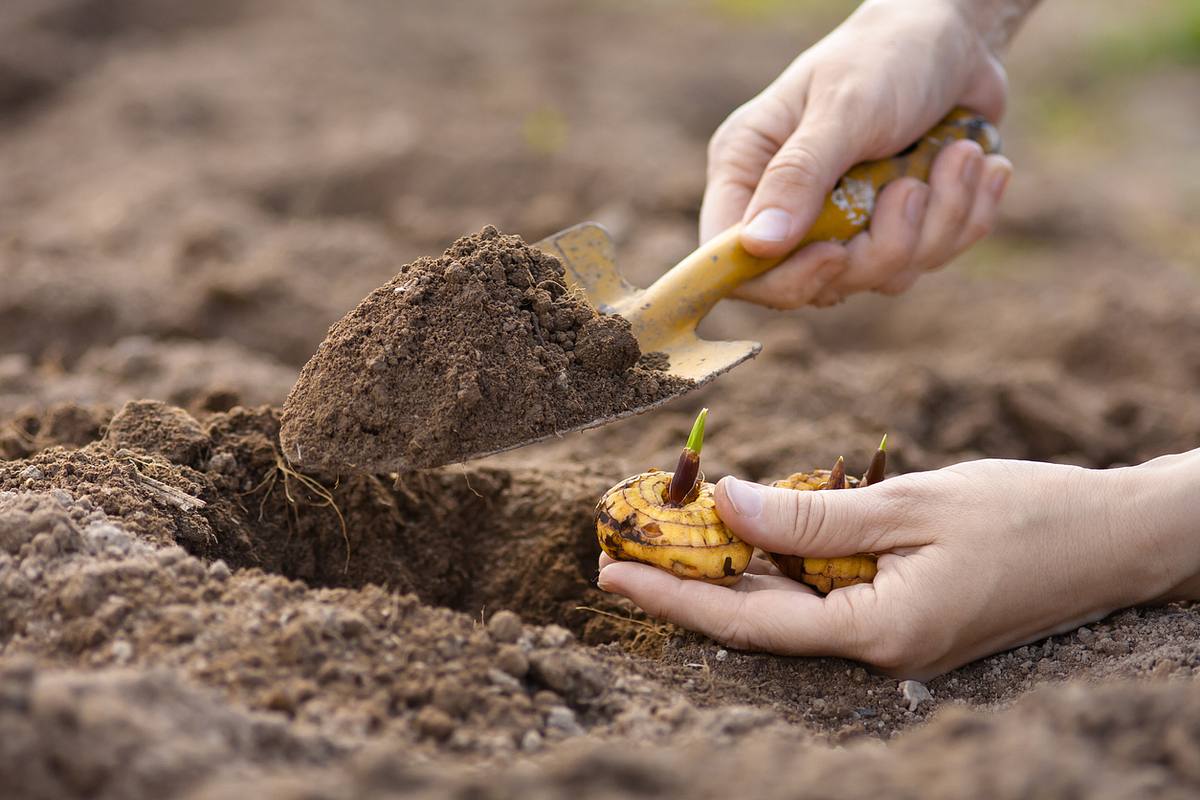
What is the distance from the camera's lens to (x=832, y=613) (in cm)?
224

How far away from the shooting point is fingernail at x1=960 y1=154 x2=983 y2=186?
328 cm

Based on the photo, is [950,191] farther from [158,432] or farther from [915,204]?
[158,432]

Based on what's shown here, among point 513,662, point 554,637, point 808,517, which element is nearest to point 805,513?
point 808,517

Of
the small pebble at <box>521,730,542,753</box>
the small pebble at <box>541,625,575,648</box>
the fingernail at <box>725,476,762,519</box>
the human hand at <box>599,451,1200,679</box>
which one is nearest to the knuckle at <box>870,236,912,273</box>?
the human hand at <box>599,451,1200,679</box>

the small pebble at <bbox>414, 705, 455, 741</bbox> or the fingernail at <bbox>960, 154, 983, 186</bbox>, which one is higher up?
the fingernail at <bbox>960, 154, 983, 186</bbox>

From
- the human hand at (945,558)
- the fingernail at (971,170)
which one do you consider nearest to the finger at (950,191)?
the fingernail at (971,170)

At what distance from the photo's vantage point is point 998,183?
3295 millimetres

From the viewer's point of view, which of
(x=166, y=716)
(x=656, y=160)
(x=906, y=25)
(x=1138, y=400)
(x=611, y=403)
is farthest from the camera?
(x=656, y=160)

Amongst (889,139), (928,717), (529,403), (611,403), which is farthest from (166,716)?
(889,139)

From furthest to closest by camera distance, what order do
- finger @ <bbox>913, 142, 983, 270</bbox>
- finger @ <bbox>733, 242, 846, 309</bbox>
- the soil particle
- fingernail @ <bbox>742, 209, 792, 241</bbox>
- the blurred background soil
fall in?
finger @ <bbox>913, 142, 983, 270</bbox>
finger @ <bbox>733, 242, 846, 309</bbox>
fingernail @ <bbox>742, 209, 792, 241</bbox>
the soil particle
the blurred background soil

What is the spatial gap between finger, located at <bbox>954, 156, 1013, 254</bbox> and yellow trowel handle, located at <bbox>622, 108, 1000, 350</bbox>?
14 centimetres

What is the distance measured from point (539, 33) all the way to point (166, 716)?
27.3ft

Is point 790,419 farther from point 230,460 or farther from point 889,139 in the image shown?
point 230,460

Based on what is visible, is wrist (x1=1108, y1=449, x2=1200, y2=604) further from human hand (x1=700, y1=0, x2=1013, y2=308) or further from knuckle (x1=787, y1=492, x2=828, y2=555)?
human hand (x1=700, y1=0, x2=1013, y2=308)
